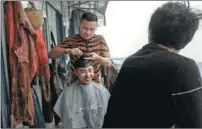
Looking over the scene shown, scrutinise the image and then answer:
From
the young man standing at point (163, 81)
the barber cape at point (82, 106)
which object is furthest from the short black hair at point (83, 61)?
the young man standing at point (163, 81)

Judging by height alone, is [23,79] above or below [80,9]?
below

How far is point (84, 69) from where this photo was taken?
224 centimetres

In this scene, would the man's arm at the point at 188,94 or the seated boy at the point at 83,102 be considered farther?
the seated boy at the point at 83,102

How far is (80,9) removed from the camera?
5.74 meters

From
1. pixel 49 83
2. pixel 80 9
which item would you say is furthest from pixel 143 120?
pixel 80 9

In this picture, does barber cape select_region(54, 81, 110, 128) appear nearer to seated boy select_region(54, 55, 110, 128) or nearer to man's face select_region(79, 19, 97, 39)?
seated boy select_region(54, 55, 110, 128)

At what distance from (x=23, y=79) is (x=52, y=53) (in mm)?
432

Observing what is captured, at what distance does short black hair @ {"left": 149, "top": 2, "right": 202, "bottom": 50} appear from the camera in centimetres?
133

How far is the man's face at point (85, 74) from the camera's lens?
88.5 inches

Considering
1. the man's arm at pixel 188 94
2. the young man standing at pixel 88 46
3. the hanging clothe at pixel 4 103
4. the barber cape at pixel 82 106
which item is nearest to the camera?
the man's arm at pixel 188 94

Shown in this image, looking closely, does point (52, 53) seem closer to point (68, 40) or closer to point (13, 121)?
point (68, 40)

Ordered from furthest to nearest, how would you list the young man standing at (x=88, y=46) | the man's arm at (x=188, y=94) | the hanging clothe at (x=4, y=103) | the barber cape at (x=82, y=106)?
the young man standing at (x=88, y=46) < the barber cape at (x=82, y=106) < the hanging clothe at (x=4, y=103) < the man's arm at (x=188, y=94)

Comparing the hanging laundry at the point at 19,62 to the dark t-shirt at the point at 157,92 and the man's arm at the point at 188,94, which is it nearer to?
the dark t-shirt at the point at 157,92

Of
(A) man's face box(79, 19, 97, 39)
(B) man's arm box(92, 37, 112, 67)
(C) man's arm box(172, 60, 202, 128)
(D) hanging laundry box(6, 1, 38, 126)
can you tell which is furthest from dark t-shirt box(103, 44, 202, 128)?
(A) man's face box(79, 19, 97, 39)
